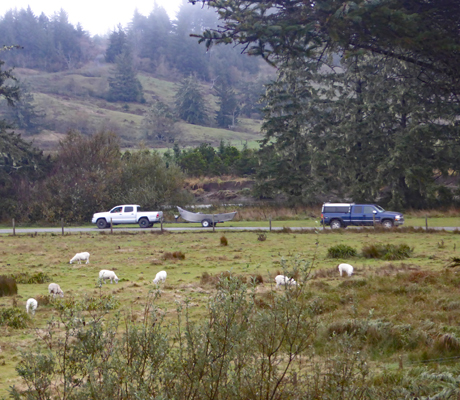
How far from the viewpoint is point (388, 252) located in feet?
65.5

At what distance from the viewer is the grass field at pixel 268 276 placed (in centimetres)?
820

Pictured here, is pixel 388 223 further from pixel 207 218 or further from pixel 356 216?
pixel 207 218

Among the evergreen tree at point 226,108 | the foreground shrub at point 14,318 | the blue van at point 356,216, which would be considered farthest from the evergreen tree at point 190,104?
the foreground shrub at point 14,318

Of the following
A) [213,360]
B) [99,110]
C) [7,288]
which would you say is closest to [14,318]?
[7,288]

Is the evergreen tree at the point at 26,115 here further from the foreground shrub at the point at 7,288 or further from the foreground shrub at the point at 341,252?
the foreground shrub at the point at 7,288

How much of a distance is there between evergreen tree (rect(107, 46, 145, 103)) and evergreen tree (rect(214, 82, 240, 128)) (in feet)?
65.4

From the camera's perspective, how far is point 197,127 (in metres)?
106

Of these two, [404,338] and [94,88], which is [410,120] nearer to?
[404,338]

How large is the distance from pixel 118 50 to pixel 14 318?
465 feet

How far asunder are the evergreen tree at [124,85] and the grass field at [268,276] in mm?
92764

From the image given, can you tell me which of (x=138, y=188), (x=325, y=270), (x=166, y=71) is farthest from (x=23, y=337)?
(x=166, y=71)

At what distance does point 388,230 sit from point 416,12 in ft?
70.9

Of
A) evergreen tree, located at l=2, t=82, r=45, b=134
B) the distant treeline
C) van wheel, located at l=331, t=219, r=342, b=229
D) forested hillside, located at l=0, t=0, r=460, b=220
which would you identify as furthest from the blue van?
the distant treeline

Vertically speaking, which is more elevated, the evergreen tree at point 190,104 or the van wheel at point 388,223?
the evergreen tree at point 190,104
